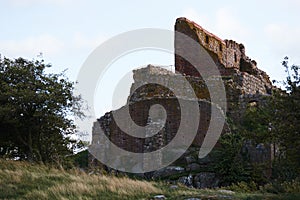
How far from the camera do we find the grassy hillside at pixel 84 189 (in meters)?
15.7

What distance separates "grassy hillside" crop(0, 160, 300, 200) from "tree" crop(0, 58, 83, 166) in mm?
4121

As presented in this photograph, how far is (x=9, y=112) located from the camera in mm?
22188

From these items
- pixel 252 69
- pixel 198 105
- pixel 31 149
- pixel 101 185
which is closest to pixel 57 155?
pixel 31 149

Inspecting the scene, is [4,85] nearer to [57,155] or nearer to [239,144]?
[57,155]

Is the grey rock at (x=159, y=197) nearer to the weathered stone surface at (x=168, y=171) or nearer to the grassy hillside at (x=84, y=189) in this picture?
the grassy hillside at (x=84, y=189)

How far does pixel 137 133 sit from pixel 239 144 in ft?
18.1

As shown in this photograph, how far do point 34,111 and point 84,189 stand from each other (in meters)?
7.93

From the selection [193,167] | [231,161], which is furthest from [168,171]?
[231,161]

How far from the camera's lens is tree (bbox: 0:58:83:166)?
22.8 meters

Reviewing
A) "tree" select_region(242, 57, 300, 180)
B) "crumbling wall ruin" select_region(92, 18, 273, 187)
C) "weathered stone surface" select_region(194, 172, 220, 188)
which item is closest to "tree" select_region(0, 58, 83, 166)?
"crumbling wall ruin" select_region(92, 18, 273, 187)

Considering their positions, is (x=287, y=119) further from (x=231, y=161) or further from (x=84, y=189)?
(x=231, y=161)

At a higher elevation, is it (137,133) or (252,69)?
(252,69)

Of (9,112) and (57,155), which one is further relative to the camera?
(57,155)

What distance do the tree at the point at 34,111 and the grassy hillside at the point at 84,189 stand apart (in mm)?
4121
